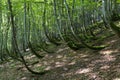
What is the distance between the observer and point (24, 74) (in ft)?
45.7

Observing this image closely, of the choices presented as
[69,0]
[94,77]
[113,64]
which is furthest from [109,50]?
[69,0]

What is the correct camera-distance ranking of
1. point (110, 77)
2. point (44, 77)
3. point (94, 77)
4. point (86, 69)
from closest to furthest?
point (110, 77), point (94, 77), point (86, 69), point (44, 77)

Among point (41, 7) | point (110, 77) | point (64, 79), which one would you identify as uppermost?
point (41, 7)

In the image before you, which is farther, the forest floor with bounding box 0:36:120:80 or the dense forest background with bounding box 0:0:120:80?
the dense forest background with bounding box 0:0:120:80

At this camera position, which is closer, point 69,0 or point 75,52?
point 75,52

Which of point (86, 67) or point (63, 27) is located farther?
point (63, 27)

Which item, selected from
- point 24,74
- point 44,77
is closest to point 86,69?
point 44,77

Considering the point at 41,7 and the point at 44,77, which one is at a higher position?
the point at 41,7

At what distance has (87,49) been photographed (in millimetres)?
13258

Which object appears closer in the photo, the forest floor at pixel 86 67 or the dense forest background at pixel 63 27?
the forest floor at pixel 86 67

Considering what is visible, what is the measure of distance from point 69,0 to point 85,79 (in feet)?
30.6

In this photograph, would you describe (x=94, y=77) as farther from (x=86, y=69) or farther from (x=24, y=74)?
(x=24, y=74)

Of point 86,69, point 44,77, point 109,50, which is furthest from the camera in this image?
point 44,77

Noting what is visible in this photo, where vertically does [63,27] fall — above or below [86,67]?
above
